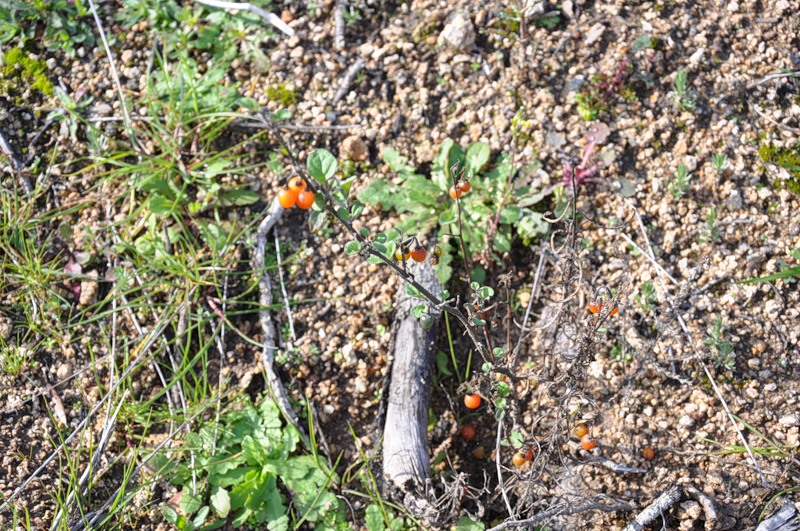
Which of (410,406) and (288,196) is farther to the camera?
(410,406)

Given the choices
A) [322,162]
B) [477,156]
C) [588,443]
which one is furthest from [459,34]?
[588,443]

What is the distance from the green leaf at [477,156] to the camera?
10.9 feet

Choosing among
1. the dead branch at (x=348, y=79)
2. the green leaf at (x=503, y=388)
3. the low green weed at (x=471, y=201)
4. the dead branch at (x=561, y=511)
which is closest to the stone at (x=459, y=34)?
the dead branch at (x=348, y=79)

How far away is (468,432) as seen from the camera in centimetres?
303

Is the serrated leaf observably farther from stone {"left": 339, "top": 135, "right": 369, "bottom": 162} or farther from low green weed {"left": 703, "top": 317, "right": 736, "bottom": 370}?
low green weed {"left": 703, "top": 317, "right": 736, "bottom": 370}

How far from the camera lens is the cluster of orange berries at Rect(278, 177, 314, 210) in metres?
2.21

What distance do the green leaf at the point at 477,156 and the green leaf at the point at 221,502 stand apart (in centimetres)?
188

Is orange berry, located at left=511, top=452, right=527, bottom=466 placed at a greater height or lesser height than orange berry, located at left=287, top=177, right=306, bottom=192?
lesser

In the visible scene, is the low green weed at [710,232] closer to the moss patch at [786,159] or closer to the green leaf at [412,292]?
the moss patch at [786,159]

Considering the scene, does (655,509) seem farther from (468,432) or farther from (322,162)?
(322,162)

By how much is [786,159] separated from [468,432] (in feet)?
6.50

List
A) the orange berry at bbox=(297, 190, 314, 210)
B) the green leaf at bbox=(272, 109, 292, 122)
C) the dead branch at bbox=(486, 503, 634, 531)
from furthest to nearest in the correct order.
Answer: the green leaf at bbox=(272, 109, 292, 122), the dead branch at bbox=(486, 503, 634, 531), the orange berry at bbox=(297, 190, 314, 210)

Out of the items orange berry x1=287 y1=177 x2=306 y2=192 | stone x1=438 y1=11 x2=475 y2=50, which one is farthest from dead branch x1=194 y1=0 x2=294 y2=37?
orange berry x1=287 y1=177 x2=306 y2=192

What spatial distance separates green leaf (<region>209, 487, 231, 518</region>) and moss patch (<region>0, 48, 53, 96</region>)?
2.45 m
